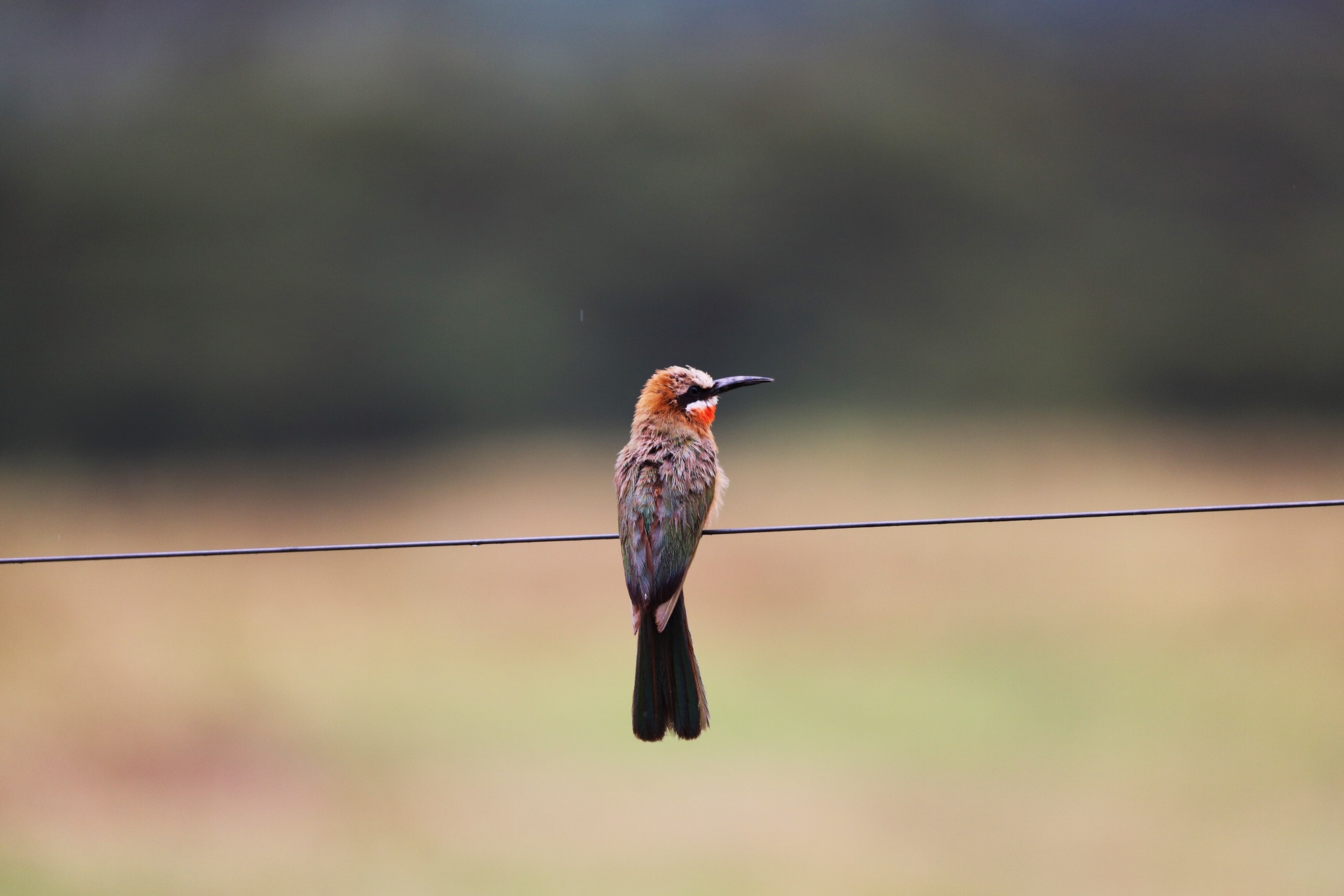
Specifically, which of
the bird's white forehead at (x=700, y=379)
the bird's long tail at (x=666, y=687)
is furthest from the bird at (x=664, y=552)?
the bird's white forehead at (x=700, y=379)

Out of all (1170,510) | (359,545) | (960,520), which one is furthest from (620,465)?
(1170,510)

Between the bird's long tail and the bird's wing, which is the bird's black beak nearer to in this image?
the bird's wing

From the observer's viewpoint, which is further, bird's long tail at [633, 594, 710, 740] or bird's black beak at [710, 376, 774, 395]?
bird's black beak at [710, 376, 774, 395]

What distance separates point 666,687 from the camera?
2.39m

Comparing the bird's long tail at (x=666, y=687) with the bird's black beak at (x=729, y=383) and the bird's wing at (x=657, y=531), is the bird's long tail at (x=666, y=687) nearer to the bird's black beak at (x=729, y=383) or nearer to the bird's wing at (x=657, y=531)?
the bird's wing at (x=657, y=531)

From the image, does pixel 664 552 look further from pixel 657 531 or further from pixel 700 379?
pixel 700 379

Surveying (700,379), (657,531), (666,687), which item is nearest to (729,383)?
(700,379)

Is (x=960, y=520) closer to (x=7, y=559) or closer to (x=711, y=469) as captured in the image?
(x=711, y=469)

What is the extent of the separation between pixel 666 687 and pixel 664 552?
276 mm

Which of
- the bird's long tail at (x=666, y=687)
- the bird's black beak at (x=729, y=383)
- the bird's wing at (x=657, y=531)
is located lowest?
the bird's long tail at (x=666, y=687)

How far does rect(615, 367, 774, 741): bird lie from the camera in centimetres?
238

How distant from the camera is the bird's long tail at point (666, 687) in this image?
7.80ft

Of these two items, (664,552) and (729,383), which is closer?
(664,552)

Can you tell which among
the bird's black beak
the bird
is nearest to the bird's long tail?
the bird
